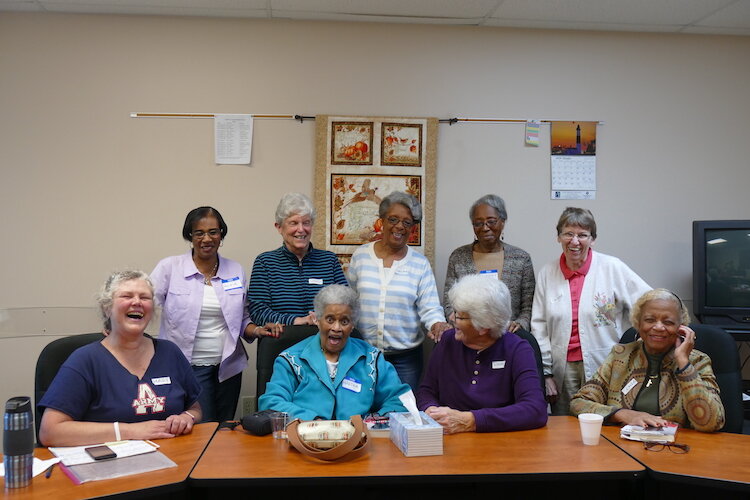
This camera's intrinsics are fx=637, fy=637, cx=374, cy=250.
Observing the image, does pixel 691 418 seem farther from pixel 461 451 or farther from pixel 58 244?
pixel 58 244

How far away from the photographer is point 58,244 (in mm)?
4031

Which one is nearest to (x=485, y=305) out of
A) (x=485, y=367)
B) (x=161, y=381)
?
(x=485, y=367)

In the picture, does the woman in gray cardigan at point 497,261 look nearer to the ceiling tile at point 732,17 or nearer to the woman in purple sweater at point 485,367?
the woman in purple sweater at point 485,367

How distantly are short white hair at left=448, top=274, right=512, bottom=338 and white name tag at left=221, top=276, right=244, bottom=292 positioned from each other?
4.12ft

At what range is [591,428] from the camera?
2.22 m

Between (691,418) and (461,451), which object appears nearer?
(461,451)

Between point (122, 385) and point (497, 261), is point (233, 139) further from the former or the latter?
point (122, 385)

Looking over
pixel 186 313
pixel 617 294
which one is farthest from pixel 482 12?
pixel 186 313

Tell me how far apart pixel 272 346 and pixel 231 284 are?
23.5 inches

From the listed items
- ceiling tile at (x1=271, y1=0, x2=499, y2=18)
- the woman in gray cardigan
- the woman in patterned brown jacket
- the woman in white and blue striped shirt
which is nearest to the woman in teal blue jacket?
the woman in white and blue striped shirt

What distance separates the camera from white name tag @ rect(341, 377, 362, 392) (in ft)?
8.49

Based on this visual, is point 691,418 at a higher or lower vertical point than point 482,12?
lower

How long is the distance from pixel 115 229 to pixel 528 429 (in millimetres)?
2890

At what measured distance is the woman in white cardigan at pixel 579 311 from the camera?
334 centimetres
